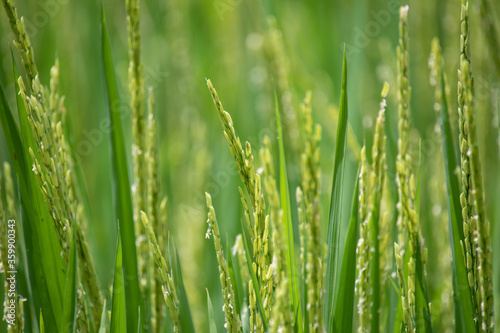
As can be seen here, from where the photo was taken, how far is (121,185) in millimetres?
565

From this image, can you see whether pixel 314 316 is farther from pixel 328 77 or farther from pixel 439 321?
pixel 328 77

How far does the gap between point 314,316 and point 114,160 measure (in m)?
0.29

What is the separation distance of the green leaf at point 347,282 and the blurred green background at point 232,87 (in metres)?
0.27

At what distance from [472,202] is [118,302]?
0.37m

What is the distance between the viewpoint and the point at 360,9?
118 cm

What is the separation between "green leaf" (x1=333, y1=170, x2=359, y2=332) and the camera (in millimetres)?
520

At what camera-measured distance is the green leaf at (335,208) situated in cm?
51
